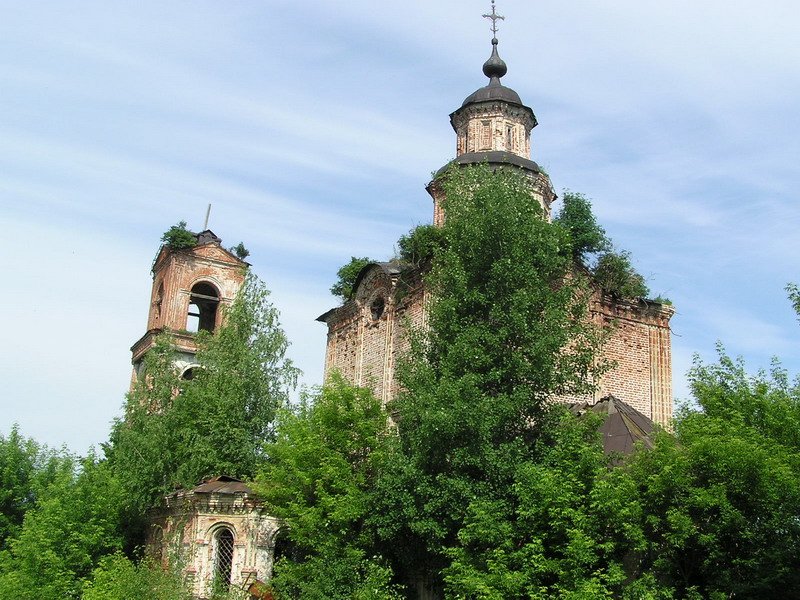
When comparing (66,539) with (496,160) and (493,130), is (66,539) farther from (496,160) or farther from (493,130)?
(493,130)

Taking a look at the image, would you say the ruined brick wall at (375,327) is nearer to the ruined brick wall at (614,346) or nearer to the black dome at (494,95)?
the ruined brick wall at (614,346)

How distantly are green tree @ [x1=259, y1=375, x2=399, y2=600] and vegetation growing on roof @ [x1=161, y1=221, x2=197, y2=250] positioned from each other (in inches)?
521

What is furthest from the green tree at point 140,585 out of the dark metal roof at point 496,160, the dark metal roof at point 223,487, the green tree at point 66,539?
the dark metal roof at point 496,160

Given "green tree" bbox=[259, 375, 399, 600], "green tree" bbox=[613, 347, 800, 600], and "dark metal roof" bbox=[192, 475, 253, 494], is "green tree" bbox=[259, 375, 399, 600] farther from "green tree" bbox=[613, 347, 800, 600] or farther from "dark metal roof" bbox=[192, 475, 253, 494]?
"green tree" bbox=[613, 347, 800, 600]

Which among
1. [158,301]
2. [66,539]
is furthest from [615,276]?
[158,301]

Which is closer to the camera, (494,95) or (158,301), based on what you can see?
(494,95)

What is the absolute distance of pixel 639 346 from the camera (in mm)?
19469

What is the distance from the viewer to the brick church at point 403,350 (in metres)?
16.9

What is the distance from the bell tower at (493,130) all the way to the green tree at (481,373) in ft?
17.6

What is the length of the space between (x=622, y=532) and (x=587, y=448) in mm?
1284

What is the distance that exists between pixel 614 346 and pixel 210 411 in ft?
30.5

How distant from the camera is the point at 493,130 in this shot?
2122 cm

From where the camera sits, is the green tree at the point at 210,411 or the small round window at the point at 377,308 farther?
the small round window at the point at 377,308

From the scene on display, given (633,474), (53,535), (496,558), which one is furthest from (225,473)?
(633,474)
